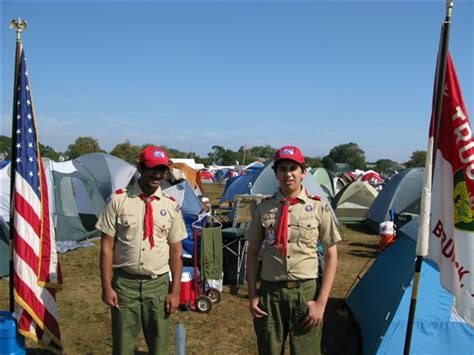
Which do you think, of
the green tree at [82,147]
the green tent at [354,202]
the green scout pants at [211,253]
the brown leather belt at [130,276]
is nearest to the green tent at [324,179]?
the green tent at [354,202]

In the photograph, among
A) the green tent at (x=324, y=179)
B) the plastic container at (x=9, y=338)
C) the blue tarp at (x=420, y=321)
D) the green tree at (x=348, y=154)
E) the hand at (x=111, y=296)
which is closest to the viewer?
the hand at (x=111, y=296)

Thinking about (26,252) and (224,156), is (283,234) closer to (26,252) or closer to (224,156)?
(26,252)

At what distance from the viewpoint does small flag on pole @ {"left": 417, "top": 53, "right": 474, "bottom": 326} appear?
8.79 ft

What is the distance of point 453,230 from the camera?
2762mm

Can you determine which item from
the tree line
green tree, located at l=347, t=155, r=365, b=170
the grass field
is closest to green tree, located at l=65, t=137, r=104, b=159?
the tree line

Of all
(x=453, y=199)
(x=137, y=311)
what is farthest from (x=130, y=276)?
(x=453, y=199)

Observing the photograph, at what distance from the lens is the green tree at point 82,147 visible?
192 ft

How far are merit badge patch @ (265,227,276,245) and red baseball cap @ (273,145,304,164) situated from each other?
0.45 meters

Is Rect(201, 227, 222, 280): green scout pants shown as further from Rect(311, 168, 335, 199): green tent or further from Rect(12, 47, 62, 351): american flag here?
Rect(311, 168, 335, 199): green tent

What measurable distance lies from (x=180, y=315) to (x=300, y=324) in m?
3.19

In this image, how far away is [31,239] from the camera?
348 centimetres

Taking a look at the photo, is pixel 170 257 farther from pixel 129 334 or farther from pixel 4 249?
pixel 4 249

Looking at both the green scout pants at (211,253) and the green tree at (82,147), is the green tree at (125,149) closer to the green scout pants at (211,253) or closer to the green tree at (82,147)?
the green tree at (82,147)

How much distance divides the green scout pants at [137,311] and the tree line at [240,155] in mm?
48860
